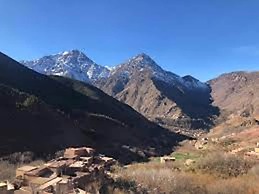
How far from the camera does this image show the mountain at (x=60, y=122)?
5612 cm

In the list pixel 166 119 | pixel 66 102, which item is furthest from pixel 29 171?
pixel 166 119

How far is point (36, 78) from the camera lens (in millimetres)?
99375

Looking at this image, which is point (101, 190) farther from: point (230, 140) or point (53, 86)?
point (53, 86)

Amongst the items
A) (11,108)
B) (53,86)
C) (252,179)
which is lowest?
(252,179)

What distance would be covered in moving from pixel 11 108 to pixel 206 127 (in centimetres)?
13153

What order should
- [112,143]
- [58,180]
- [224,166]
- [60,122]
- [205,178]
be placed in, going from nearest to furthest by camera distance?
[58,180] < [205,178] < [224,166] < [60,122] < [112,143]

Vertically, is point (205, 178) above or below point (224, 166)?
below

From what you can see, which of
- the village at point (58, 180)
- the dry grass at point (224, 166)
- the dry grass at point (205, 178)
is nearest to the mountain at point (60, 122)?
the dry grass at point (224, 166)

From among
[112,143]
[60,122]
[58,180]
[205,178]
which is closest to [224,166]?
[205,178]

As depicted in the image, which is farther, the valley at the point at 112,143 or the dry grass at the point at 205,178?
the valley at the point at 112,143

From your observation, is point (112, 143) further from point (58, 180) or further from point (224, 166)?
point (58, 180)

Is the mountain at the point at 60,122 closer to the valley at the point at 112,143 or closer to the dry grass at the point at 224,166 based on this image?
the valley at the point at 112,143

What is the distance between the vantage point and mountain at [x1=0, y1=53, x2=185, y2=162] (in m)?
56.1

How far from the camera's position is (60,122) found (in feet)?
221
